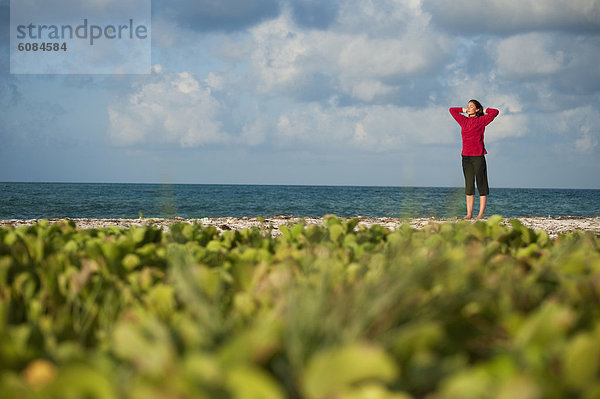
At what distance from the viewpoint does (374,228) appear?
9.18ft

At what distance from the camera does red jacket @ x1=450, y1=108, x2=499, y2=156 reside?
8.57m

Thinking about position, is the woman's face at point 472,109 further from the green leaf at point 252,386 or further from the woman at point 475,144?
A: the green leaf at point 252,386

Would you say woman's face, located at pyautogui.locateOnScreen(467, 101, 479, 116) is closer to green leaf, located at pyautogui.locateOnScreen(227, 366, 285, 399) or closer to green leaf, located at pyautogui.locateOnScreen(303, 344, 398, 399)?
green leaf, located at pyautogui.locateOnScreen(303, 344, 398, 399)

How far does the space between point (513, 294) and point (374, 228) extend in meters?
1.47

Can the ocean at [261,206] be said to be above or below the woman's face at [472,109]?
below

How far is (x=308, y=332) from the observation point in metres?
0.93

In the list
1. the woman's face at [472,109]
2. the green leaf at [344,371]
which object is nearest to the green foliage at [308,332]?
the green leaf at [344,371]

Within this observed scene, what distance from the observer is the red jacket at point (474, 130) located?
857cm

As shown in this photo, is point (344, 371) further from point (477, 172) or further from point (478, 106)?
point (478, 106)

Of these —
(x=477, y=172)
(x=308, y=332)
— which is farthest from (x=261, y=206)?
(x=308, y=332)

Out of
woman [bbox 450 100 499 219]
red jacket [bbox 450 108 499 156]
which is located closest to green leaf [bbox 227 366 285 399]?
woman [bbox 450 100 499 219]

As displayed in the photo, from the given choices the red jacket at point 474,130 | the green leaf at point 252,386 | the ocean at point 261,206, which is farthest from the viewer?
the red jacket at point 474,130

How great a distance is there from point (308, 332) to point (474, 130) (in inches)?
329

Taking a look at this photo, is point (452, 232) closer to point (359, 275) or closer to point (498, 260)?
point (498, 260)
